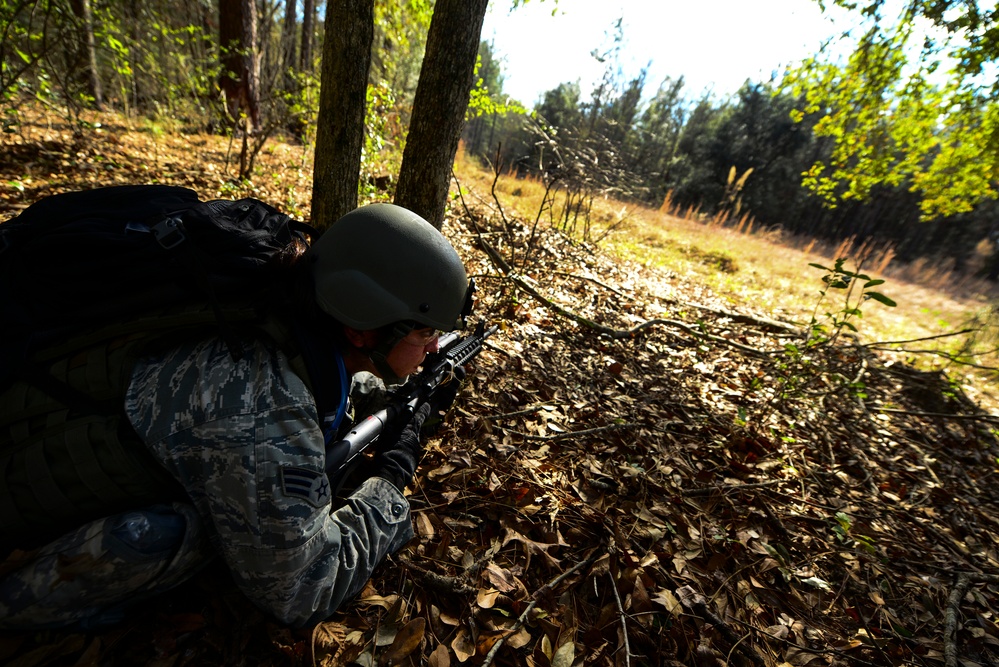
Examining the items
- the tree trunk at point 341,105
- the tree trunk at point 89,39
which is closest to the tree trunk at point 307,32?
the tree trunk at point 89,39

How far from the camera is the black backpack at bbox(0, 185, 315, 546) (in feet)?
4.34

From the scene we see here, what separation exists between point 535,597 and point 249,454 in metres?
1.47

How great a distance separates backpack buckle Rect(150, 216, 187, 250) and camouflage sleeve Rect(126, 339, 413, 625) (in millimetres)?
353

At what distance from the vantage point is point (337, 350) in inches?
64.4

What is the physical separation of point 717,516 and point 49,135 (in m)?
9.66

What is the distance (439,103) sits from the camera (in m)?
3.01

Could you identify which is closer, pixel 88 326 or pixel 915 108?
pixel 88 326

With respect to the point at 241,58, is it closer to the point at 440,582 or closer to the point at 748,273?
the point at 440,582

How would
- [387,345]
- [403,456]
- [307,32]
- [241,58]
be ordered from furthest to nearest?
[307,32] < [241,58] < [403,456] < [387,345]

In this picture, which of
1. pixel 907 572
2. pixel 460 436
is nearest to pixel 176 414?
pixel 460 436

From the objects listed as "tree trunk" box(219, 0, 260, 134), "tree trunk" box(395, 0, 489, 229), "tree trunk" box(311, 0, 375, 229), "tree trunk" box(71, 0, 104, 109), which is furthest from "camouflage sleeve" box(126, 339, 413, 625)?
"tree trunk" box(219, 0, 260, 134)

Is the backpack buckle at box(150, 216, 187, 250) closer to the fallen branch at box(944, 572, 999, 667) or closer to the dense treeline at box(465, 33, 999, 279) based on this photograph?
the fallen branch at box(944, 572, 999, 667)

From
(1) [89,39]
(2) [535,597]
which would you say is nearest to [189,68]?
(1) [89,39]

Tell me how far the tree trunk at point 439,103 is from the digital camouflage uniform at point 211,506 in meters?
2.28
